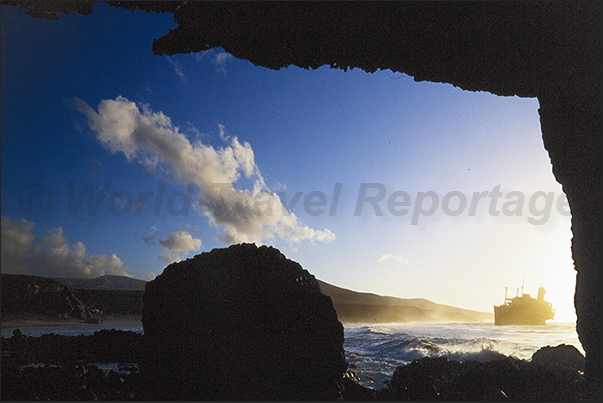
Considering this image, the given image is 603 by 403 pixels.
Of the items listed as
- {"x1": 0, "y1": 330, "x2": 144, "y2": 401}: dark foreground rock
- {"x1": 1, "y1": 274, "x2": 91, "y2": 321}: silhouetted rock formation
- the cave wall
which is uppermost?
the cave wall

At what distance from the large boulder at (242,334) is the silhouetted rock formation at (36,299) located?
2050 centimetres

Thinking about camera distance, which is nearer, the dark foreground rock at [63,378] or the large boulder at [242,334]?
the dark foreground rock at [63,378]

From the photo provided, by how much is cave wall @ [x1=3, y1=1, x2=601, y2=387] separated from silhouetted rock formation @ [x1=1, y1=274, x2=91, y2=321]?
22.0 meters

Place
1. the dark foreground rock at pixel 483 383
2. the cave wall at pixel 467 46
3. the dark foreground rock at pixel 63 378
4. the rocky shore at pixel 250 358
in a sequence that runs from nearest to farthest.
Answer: the dark foreground rock at pixel 63 378 < the cave wall at pixel 467 46 < the rocky shore at pixel 250 358 < the dark foreground rock at pixel 483 383

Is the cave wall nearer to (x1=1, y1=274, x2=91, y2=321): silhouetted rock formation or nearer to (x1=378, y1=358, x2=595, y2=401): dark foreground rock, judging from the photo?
(x1=378, y1=358, x2=595, y2=401): dark foreground rock

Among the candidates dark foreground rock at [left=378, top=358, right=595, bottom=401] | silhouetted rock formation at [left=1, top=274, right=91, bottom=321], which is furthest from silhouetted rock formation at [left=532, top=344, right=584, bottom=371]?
silhouetted rock formation at [left=1, top=274, right=91, bottom=321]

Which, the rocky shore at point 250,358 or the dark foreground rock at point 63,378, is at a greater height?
the rocky shore at point 250,358

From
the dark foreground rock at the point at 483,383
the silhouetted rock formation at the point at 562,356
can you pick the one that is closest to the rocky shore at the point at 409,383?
the dark foreground rock at the point at 483,383

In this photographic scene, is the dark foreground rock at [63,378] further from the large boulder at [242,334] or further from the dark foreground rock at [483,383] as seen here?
the dark foreground rock at [483,383]

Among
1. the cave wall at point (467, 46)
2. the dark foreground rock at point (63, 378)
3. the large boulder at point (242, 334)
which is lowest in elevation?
the dark foreground rock at point (63, 378)

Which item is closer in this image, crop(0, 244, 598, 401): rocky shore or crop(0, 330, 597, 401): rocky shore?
crop(0, 330, 597, 401): rocky shore

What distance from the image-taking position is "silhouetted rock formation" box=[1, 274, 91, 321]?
19.7 m

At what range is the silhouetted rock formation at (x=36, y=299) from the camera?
19688mm

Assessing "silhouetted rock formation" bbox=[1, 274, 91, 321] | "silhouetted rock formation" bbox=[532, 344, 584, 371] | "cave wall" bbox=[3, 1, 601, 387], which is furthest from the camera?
"silhouetted rock formation" bbox=[1, 274, 91, 321]
